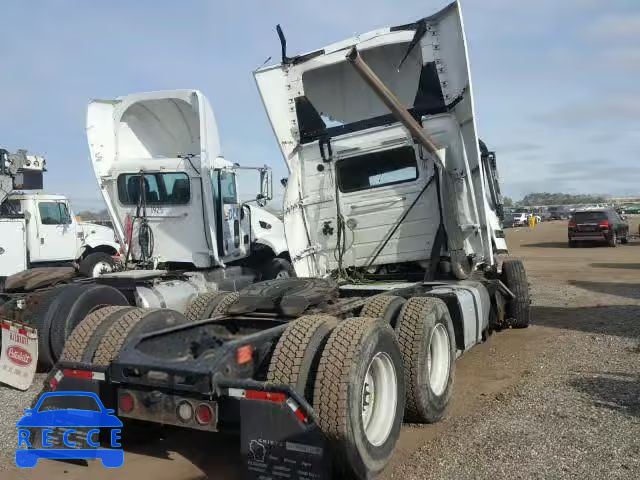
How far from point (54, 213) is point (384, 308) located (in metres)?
12.3

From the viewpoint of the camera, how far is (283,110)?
25.4 ft

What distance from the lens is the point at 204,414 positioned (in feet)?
11.4

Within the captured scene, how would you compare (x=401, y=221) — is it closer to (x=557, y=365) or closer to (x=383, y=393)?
(x=557, y=365)

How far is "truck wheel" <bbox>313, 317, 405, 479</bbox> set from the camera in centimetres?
339

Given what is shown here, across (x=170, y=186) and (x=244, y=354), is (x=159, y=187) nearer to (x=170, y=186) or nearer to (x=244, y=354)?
(x=170, y=186)

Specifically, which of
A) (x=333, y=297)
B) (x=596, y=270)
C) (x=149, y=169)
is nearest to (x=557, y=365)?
(x=333, y=297)

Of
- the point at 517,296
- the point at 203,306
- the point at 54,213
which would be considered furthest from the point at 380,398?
the point at 54,213

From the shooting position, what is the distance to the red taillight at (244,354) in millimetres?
3732

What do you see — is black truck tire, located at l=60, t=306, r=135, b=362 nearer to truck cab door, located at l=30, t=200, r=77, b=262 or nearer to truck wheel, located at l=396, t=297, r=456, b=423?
truck wheel, located at l=396, t=297, r=456, b=423

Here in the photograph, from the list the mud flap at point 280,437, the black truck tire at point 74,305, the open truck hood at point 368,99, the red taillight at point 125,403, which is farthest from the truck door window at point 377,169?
the mud flap at point 280,437

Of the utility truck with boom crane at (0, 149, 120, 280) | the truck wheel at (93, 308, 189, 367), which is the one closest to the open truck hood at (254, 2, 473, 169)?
the truck wheel at (93, 308, 189, 367)

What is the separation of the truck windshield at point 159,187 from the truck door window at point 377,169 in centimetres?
310

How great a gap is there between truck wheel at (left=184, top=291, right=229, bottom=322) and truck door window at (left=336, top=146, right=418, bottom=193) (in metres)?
2.75

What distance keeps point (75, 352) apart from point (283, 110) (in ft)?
15.0
